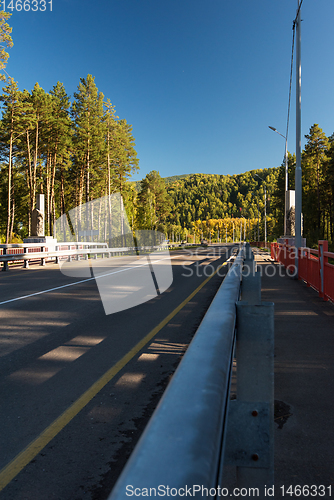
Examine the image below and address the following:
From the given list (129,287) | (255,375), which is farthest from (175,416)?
(129,287)

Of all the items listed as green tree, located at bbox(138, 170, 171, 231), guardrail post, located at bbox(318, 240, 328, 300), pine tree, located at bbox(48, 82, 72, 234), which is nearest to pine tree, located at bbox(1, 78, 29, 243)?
pine tree, located at bbox(48, 82, 72, 234)

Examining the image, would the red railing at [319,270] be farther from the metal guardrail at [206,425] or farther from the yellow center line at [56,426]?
the metal guardrail at [206,425]

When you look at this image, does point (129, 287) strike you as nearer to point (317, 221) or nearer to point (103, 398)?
point (103, 398)

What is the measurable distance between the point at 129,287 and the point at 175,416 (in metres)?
12.1

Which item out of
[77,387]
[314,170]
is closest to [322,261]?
[77,387]

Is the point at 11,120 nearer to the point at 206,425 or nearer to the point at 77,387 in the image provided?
the point at 77,387

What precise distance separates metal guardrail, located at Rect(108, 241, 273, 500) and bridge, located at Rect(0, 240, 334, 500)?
0.17ft

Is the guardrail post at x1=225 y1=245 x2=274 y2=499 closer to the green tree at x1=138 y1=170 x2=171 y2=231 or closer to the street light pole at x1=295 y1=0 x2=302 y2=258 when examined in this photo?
the street light pole at x1=295 y1=0 x2=302 y2=258

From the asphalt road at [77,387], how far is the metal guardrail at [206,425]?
58.6 inches

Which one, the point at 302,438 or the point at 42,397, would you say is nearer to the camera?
the point at 302,438

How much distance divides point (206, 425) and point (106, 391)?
3745 mm

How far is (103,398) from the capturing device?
4.22 meters

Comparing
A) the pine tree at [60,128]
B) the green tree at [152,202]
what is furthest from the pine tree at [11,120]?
the green tree at [152,202]

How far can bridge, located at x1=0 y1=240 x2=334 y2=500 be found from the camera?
2881 mm
